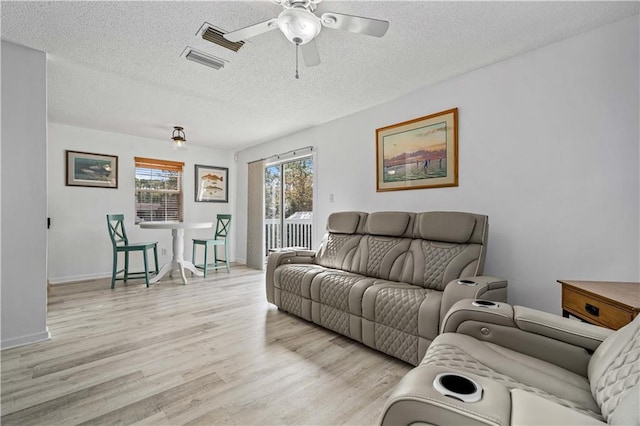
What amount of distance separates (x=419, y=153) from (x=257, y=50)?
6.04 feet

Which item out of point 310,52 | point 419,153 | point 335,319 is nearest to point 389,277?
point 335,319

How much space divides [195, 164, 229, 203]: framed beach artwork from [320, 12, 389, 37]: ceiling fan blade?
476 cm

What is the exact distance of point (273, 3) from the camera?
5.87 feet

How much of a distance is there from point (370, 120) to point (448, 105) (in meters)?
0.97

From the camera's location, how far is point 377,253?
110 inches

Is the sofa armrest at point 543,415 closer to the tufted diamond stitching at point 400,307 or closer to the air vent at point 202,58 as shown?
the tufted diamond stitching at point 400,307

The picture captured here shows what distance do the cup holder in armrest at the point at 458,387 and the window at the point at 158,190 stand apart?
5459 millimetres

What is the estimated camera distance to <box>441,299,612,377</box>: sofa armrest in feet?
3.80

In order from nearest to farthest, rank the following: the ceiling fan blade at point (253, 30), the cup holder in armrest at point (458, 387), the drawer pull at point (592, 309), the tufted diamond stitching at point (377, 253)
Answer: the cup holder in armrest at point (458, 387), the drawer pull at point (592, 309), the ceiling fan blade at point (253, 30), the tufted diamond stitching at point (377, 253)

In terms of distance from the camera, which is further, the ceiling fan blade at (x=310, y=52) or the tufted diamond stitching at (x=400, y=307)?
the tufted diamond stitching at (x=400, y=307)

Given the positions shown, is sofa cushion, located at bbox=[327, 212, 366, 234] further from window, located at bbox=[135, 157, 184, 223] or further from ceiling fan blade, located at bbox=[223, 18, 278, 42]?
window, located at bbox=[135, 157, 184, 223]

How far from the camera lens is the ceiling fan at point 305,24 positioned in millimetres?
1551

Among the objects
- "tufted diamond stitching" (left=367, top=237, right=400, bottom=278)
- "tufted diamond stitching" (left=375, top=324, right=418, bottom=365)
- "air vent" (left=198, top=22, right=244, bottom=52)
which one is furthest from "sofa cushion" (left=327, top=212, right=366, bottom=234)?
"air vent" (left=198, top=22, right=244, bottom=52)

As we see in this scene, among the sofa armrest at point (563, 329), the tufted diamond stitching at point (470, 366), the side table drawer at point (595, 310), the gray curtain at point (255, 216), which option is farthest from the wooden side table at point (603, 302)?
the gray curtain at point (255, 216)
